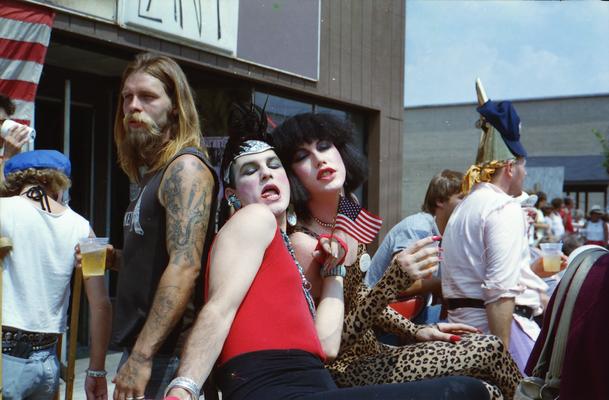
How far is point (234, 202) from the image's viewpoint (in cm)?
270

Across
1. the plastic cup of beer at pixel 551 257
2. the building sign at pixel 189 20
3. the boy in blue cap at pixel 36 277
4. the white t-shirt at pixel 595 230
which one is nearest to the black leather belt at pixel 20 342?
the boy in blue cap at pixel 36 277

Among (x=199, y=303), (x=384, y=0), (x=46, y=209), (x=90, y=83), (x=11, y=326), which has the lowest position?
(x=11, y=326)

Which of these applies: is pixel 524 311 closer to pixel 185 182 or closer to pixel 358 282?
pixel 358 282

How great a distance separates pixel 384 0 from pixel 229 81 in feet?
11.1

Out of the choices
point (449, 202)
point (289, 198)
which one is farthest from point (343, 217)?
point (449, 202)

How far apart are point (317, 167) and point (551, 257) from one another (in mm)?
2609

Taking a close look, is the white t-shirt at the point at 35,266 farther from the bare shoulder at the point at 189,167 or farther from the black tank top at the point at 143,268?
the bare shoulder at the point at 189,167

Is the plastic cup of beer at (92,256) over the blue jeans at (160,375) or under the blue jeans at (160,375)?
over

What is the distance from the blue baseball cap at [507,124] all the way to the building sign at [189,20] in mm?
3768

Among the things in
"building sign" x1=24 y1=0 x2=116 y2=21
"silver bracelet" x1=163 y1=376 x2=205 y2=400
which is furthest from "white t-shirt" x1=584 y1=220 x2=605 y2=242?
"silver bracelet" x1=163 y1=376 x2=205 y2=400

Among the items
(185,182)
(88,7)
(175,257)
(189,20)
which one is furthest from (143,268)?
(189,20)

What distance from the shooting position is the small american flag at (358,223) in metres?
2.79

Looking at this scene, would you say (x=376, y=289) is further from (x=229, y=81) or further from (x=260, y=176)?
(x=229, y=81)

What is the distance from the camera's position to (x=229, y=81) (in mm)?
8156
